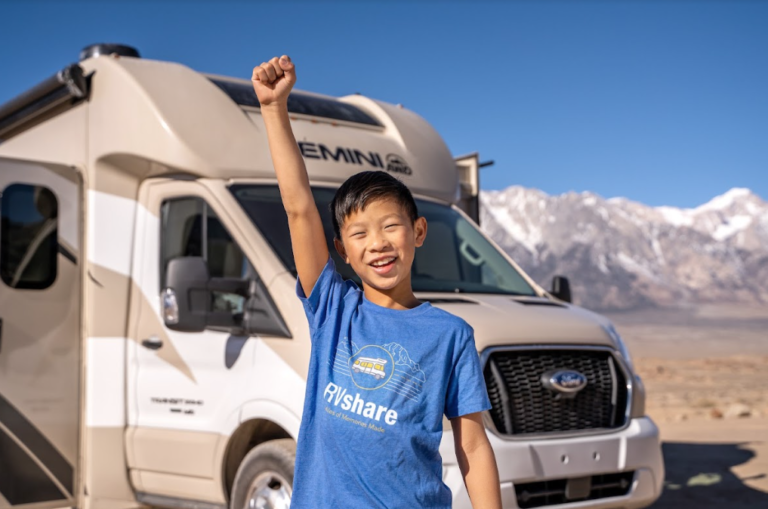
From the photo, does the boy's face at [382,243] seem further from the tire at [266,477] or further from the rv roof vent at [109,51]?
the rv roof vent at [109,51]

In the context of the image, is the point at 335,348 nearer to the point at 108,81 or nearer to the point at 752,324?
the point at 108,81

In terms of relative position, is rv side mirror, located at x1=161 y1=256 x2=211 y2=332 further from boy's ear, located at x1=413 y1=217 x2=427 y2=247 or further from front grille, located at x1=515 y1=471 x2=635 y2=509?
boy's ear, located at x1=413 y1=217 x2=427 y2=247

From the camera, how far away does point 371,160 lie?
6.54 meters

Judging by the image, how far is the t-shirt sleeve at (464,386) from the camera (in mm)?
2697

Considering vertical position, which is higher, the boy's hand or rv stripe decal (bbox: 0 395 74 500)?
the boy's hand

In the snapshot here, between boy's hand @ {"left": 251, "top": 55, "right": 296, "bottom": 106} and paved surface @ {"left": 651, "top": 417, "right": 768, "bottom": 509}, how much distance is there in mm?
6268

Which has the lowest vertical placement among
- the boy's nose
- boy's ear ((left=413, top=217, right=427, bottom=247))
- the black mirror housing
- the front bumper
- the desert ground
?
the desert ground

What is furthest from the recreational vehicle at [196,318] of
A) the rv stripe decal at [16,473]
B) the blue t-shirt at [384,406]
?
the blue t-shirt at [384,406]

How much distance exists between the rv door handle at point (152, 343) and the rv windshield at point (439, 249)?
980mm

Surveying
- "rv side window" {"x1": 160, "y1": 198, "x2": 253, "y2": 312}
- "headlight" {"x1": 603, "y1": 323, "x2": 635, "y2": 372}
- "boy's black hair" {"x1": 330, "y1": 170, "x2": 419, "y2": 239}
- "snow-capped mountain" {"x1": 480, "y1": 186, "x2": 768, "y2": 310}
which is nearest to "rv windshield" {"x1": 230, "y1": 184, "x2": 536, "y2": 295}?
"rv side window" {"x1": 160, "y1": 198, "x2": 253, "y2": 312}

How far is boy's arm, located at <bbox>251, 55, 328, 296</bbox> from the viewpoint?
9.18 feet

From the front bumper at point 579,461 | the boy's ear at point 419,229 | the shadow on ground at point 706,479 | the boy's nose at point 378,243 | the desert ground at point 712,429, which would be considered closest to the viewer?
the boy's nose at point 378,243

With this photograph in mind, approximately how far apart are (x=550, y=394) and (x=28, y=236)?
342 cm

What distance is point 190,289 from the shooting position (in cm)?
512
